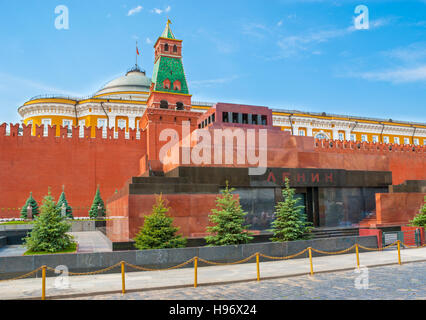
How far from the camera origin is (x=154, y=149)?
96.7 ft

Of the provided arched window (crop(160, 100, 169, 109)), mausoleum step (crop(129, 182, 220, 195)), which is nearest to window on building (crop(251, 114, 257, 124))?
mausoleum step (crop(129, 182, 220, 195))

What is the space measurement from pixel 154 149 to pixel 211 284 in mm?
20429

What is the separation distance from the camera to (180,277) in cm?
1075

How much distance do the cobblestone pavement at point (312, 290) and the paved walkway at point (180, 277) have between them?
0.48 metres

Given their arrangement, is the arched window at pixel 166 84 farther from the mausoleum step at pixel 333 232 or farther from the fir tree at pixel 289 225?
the fir tree at pixel 289 225

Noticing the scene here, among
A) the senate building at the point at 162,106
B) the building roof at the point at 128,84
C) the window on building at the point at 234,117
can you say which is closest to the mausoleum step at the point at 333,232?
the window on building at the point at 234,117

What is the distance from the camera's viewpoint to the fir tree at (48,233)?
41.9ft

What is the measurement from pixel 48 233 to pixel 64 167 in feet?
51.5

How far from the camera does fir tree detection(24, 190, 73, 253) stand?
41.9ft

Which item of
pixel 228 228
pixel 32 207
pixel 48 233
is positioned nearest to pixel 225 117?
pixel 228 228

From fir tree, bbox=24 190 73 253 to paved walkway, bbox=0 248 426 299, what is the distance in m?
2.31

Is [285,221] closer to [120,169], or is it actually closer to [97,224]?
[97,224]

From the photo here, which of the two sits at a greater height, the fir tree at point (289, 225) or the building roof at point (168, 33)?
the building roof at point (168, 33)
